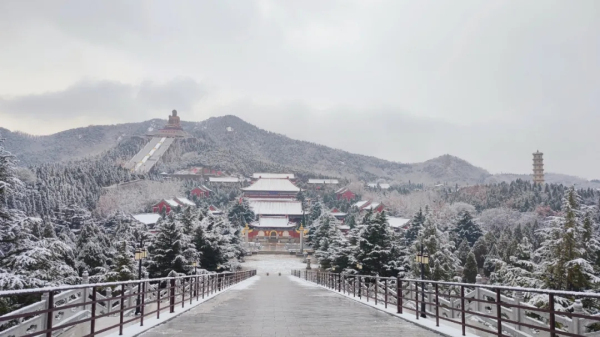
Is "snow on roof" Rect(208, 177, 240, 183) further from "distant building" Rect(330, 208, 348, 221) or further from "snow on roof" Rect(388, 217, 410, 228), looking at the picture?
"snow on roof" Rect(388, 217, 410, 228)

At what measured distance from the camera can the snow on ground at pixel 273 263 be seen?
66.2 meters

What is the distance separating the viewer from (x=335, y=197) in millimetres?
146375

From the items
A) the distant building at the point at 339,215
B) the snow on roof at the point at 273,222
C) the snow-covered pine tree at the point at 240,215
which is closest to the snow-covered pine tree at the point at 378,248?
the snow-covered pine tree at the point at 240,215

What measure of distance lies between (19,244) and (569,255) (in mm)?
20996

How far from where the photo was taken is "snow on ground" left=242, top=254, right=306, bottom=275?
66.2m

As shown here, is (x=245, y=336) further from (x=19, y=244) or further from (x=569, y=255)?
(x=569, y=255)

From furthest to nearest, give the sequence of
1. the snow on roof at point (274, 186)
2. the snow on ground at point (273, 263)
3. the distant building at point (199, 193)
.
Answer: the distant building at point (199, 193), the snow on roof at point (274, 186), the snow on ground at point (273, 263)

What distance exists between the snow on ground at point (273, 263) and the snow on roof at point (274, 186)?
5078 centimetres

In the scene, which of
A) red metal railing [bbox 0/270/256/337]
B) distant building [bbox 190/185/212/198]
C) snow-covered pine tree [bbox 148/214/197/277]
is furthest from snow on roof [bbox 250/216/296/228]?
red metal railing [bbox 0/270/256/337]

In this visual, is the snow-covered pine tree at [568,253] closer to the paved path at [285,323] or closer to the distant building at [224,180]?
the paved path at [285,323]

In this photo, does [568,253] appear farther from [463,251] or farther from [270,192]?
Answer: [270,192]

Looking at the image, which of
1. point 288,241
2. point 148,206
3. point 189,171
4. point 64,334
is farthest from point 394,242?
point 189,171

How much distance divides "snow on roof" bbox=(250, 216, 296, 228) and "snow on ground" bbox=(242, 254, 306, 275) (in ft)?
56.1

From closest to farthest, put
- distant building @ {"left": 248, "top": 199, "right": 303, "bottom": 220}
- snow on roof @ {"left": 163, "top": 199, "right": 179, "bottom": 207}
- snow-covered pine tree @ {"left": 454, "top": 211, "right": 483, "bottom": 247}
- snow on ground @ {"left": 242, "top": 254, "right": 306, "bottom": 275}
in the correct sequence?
snow on ground @ {"left": 242, "top": 254, "right": 306, "bottom": 275} < snow-covered pine tree @ {"left": 454, "top": 211, "right": 483, "bottom": 247} < distant building @ {"left": 248, "top": 199, "right": 303, "bottom": 220} < snow on roof @ {"left": 163, "top": 199, "right": 179, "bottom": 207}
